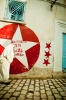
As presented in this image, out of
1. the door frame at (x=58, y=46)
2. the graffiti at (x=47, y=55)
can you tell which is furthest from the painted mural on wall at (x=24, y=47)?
the door frame at (x=58, y=46)

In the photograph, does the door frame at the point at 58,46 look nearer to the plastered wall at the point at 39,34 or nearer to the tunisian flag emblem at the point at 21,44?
the plastered wall at the point at 39,34

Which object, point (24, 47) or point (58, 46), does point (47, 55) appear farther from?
point (24, 47)

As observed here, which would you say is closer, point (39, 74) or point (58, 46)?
point (39, 74)

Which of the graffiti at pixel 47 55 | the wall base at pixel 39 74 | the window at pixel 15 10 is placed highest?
the window at pixel 15 10

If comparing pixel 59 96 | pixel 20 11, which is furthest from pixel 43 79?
pixel 20 11

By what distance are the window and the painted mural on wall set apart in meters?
0.40

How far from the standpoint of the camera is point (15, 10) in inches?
219

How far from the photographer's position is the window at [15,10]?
5.46 metres

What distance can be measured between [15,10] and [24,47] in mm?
1753

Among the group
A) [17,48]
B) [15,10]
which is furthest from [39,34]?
[15,10]

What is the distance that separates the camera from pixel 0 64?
4375 mm

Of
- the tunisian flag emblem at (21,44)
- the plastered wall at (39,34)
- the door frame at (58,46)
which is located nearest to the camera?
the tunisian flag emblem at (21,44)

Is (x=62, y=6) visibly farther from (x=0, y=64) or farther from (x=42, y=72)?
(x=0, y=64)

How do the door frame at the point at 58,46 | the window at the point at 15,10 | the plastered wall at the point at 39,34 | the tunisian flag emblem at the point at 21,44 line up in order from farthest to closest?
the door frame at the point at 58,46 → the window at the point at 15,10 → the plastered wall at the point at 39,34 → the tunisian flag emblem at the point at 21,44
